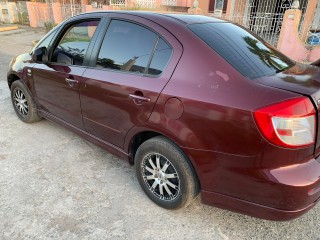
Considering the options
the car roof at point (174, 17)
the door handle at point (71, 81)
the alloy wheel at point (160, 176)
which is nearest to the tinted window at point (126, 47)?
the car roof at point (174, 17)

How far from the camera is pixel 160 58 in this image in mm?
2381

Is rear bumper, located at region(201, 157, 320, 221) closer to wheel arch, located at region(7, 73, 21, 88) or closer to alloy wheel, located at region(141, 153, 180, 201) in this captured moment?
alloy wheel, located at region(141, 153, 180, 201)

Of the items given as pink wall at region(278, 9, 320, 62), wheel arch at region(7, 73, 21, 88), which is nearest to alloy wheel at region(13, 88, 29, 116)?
wheel arch at region(7, 73, 21, 88)

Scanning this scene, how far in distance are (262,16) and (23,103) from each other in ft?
32.2

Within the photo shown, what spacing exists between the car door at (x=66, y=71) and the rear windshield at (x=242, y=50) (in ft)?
4.18

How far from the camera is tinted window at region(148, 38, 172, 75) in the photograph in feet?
7.67

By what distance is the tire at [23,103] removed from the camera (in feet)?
13.4

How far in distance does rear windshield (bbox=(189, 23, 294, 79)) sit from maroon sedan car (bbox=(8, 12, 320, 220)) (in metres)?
0.01

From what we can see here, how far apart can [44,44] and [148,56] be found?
1.91 meters

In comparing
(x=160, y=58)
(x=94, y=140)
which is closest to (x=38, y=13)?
(x=94, y=140)

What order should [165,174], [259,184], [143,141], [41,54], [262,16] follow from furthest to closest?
[262,16] → [41,54] → [143,141] → [165,174] → [259,184]

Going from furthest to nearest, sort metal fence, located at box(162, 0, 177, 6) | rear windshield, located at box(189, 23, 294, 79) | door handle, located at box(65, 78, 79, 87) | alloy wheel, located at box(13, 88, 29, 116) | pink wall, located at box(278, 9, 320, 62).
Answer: metal fence, located at box(162, 0, 177, 6)
pink wall, located at box(278, 9, 320, 62)
alloy wheel, located at box(13, 88, 29, 116)
door handle, located at box(65, 78, 79, 87)
rear windshield, located at box(189, 23, 294, 79)

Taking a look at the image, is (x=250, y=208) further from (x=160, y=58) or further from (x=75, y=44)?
(x=75, y=44)

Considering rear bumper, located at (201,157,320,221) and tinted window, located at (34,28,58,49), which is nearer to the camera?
rear bumper, located at (201,157,320,221)
